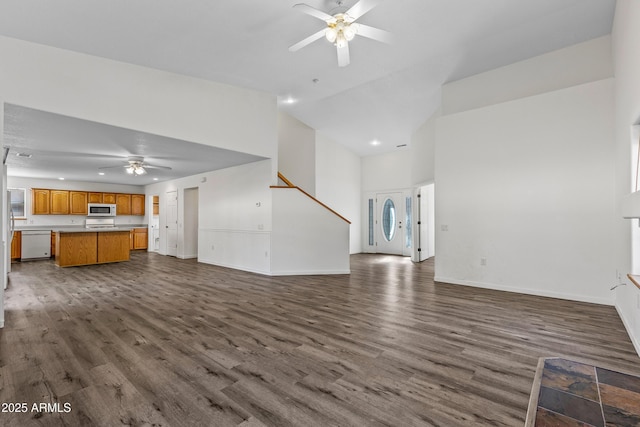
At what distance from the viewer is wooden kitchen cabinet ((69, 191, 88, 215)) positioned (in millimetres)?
9352

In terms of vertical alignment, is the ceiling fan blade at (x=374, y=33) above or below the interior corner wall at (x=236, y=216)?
above

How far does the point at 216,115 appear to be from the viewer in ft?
16.6

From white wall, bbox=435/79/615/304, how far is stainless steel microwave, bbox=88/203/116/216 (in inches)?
411

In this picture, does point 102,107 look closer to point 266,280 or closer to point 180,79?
point 180,79

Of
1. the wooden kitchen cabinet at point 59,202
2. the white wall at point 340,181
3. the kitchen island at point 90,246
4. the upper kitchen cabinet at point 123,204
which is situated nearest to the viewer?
the kitchen island at point 90,246

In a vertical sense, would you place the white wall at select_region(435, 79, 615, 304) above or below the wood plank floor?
above

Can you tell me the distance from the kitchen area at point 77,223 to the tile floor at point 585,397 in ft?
28.9

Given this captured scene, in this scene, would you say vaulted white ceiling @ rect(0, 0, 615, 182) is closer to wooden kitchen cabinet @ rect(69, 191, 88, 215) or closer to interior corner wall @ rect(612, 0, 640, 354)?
interior corner wall @ rect(612, 0, 640, 354)

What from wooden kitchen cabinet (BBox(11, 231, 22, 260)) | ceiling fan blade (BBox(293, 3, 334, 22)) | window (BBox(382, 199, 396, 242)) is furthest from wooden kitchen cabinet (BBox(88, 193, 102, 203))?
ceiling fan blade (BBox(293, 3, 334, 22))

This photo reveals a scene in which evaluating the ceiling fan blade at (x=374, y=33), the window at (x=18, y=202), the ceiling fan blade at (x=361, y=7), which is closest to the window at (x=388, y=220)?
the ceiling fan blade at (x=374, y=33)

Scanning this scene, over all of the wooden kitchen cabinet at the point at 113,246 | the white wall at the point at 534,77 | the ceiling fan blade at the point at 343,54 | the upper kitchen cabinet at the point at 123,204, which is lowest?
the wooden kitchen cabinet at the point at 113,246

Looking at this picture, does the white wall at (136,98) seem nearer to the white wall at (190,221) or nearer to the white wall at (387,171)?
the white wall at (190,221)

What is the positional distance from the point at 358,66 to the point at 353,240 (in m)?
6.05

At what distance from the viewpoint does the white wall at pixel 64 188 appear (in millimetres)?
8539
